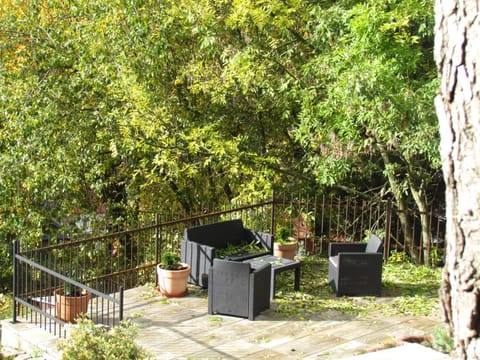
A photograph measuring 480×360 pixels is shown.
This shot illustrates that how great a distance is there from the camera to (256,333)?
7.45m

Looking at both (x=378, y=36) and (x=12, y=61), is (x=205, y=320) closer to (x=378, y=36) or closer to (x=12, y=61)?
(x=378, y=36)

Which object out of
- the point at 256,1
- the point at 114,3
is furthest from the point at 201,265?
the point at 114,3

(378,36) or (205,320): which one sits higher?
(378,36)

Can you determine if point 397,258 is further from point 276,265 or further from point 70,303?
point 70,303

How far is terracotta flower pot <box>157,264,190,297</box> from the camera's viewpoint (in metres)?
8.79

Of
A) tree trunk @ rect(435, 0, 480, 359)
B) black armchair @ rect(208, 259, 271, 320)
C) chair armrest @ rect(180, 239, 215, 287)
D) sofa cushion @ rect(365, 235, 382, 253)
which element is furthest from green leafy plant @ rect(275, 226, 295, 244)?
tree trunk @ rect(435, 0, 480, 359)

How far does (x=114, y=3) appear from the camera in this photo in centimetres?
1251

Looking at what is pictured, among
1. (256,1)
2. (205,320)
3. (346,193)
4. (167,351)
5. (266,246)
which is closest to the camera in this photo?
(167,351)

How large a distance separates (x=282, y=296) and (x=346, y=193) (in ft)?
18.0

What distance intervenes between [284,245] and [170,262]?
243cm

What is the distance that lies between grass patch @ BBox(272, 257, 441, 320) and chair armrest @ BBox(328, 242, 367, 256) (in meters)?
0.55

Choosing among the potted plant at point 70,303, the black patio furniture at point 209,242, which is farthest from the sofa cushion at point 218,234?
the potted plant at point 70,303

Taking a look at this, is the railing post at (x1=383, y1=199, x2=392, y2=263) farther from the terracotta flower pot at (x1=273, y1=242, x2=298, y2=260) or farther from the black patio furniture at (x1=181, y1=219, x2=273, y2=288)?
the black patio furniture at (x1=181, y1=219, x2=273, y2=288)

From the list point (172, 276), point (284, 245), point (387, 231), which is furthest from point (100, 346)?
point (387, 231)
